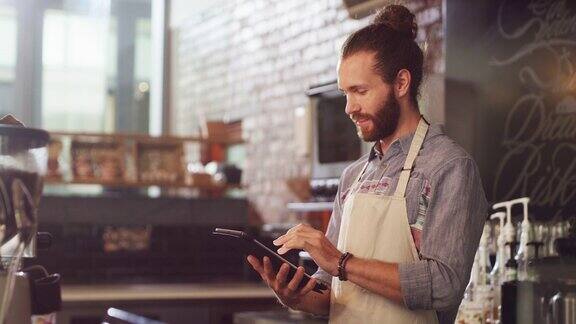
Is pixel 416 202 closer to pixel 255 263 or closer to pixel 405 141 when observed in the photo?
pixel 405 141

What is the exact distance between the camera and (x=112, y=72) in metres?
9.05

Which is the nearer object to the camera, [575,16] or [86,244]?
[575,16]

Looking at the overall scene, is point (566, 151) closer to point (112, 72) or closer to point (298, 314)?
point (298, 314)

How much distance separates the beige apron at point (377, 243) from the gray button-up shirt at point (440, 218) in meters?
0.02

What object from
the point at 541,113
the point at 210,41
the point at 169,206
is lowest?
the point at 169,206

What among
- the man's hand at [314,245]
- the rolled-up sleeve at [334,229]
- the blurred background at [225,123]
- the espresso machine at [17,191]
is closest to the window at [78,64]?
the blurred background at [225,123]

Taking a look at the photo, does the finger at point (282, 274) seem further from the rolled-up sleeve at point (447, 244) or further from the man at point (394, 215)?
the rolled-up sleeve at point (447, 244)

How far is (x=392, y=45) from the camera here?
7.36 ft

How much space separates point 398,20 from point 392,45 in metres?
0.07

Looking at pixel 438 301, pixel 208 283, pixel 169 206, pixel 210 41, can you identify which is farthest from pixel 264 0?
pixel 438 301

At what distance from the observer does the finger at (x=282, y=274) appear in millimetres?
2168

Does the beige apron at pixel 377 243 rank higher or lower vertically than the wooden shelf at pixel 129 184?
lower

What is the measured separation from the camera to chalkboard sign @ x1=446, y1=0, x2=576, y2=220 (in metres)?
3.61

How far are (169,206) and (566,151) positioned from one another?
3.15m
